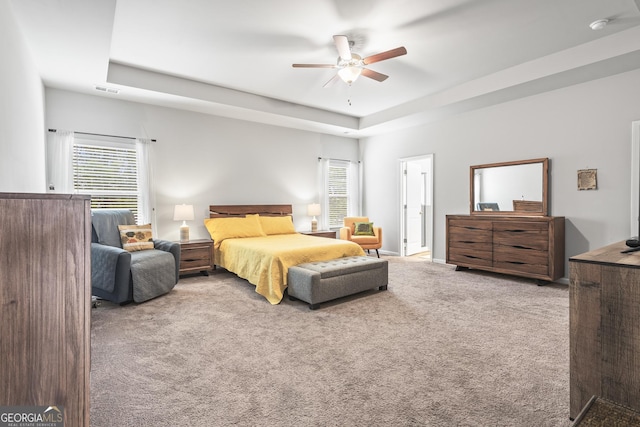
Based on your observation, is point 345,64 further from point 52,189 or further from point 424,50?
point 52,189

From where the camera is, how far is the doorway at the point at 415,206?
6.61 m

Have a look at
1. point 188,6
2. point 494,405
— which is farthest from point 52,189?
point 494,405

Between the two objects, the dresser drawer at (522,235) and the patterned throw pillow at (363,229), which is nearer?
the dresser drawer at (522,235)

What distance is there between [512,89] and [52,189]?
6177 mm

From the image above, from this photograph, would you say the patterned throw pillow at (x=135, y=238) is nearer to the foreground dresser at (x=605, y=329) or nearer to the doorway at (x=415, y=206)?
the foreground dresser at (x=605, y=329)

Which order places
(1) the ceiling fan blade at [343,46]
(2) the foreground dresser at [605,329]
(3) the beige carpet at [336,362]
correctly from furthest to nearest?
(1) the ceiling fan blade at [343,46] < (3) the beige carpet at [336,362] < (2) the foreground dresser at [605,329]

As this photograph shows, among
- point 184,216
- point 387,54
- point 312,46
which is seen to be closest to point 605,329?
point 387,54

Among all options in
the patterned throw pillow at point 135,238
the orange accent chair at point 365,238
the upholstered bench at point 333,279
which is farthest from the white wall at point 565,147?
the patterned throw pillow at point 135,238

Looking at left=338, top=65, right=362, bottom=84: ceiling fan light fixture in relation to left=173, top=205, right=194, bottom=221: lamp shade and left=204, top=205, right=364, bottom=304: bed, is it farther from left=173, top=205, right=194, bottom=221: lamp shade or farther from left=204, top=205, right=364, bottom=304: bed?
left=173, top=205, right=194, bottom=221: lamp shade

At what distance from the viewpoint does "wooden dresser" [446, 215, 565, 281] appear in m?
4.12

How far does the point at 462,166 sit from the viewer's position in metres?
5.47

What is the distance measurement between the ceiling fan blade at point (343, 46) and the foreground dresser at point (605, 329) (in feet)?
8.34

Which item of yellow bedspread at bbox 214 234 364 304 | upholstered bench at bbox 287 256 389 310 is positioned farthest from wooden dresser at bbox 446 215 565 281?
yellow bedspread at bbox 214 234 364 304

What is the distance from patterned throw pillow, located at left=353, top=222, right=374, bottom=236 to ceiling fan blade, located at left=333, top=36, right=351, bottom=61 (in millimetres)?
3558
